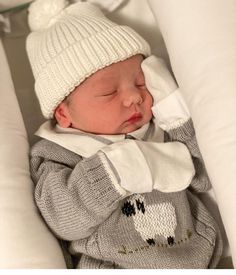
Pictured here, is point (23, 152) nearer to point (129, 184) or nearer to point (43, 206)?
point (43, 206)

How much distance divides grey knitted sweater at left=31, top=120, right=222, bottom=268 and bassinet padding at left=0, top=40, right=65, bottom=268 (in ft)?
0.12

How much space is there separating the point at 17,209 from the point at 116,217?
0.21 meters

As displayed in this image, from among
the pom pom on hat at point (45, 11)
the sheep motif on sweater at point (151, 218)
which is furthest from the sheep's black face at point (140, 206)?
the pom pom on hat at point (45, 11)

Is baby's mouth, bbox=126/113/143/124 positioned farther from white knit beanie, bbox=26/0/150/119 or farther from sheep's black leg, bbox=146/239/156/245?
sheep's black leg, bbox=146/239/156/245

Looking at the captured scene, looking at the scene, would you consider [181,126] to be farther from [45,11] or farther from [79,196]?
[45,11]

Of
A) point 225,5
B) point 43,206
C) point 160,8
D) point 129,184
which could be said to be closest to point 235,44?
point 225,5

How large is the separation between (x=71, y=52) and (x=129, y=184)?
344 millimetres

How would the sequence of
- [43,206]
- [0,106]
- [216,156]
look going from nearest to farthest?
1. [216,156]
2. [43,206]
3. [0,106]

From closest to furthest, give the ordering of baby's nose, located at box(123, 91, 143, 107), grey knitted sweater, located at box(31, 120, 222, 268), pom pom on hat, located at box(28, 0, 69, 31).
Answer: grey knitted sweater, located at box(31, 120, 222, 268)
baby's nose, located at box(123, 91, 143, 107)
pom pom on hat, located at box(28, 0, 69, 31)

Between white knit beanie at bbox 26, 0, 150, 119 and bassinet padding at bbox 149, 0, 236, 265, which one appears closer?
bassinet padding at bbox 149, 0, 236, 265

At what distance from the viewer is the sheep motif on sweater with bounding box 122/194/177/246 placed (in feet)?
3.26

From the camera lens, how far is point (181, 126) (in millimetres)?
Answer: 1059

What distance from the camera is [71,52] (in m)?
1.08

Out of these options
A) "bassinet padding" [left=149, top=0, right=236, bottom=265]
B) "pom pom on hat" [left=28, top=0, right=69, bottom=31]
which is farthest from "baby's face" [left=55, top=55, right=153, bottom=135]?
"pom pom on hat" [left=28, top=0, right=69, bottom=31]
